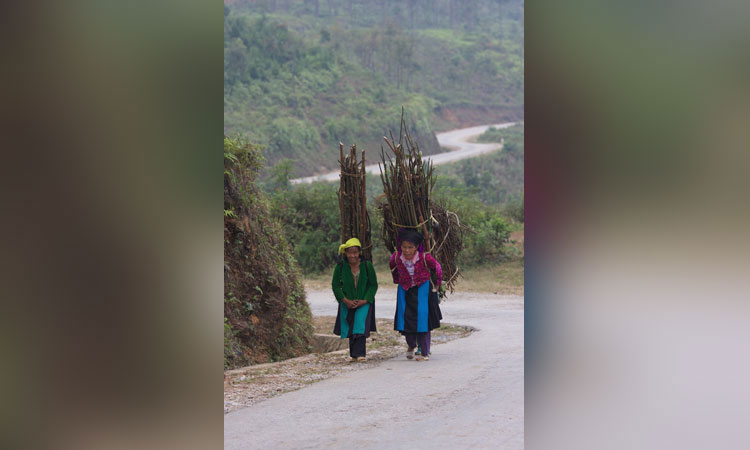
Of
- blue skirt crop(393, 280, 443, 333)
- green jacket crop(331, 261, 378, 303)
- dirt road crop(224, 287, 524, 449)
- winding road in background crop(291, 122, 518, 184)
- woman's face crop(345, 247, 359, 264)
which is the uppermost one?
winding road in background crop(291, 122, 518, 184)

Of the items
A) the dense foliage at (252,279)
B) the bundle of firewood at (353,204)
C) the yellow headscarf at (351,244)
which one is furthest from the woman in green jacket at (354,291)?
the dense foliage at (252,279)

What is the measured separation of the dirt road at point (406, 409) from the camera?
16.2 ft

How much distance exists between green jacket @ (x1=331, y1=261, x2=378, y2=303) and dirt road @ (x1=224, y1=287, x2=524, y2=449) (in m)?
0.69

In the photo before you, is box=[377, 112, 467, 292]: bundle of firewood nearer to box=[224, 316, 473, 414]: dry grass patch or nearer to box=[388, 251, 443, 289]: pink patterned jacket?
box=[388, 251, 443, 289]: pink patterned jacket

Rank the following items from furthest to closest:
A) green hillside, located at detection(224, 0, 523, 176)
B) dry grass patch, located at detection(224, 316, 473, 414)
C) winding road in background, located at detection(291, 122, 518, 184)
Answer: green hillside, located at detection(224, 0, 523, 176)
winding road in background, located at detection(291, 122, 518, 184)
dry grass patch, located at detection(224, 316, 473, 414)

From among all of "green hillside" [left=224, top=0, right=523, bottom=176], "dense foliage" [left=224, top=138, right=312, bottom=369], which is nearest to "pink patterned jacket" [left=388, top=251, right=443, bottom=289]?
"dense foliage" [left=224, top=138, right=312, bottom=369]

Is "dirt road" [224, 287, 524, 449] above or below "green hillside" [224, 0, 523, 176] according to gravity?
below

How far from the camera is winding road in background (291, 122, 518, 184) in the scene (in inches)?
1233

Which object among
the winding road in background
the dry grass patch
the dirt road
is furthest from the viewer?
the winding road in background

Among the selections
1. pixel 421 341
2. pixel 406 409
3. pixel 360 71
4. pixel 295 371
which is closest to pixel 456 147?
pixel 360 71

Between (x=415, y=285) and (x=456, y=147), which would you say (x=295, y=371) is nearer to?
(x=415, y=285)
